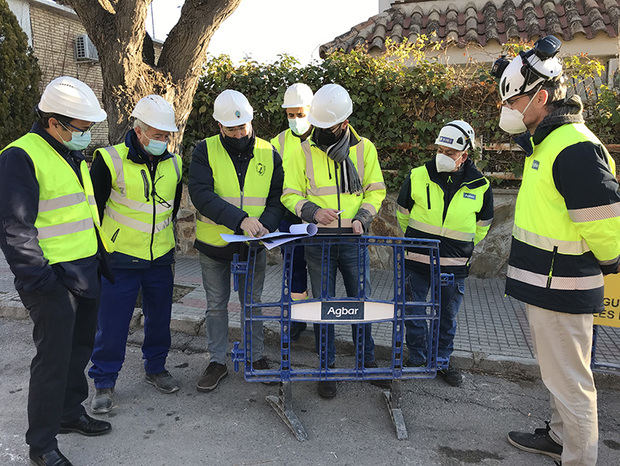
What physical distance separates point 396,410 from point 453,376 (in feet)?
2.60

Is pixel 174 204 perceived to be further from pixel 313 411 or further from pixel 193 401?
pixel 313 411

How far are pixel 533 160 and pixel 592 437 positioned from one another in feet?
4.89

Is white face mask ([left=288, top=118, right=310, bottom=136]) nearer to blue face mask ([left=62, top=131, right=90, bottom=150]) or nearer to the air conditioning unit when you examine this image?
blue face mask ([left=62, top=131, right=90, bottom=150])

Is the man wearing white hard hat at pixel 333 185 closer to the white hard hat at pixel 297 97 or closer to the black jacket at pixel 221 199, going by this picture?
the black jacket at pixel 221 199

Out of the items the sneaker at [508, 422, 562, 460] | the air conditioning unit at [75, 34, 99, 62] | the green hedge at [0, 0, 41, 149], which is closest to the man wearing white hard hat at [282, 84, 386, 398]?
the sneaker at [508, 422, 562, 460]

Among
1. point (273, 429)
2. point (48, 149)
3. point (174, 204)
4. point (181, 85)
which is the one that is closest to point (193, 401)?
point (273, 429)

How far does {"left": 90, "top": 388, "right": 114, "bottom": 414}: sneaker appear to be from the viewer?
3.40m

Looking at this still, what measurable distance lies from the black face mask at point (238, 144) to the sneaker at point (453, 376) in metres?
2.39

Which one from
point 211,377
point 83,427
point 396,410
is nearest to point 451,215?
point 396,410

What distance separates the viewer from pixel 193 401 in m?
3.60

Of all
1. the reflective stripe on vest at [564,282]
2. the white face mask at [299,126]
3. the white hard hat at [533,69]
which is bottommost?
the reflective stripe on vest at [564,282]

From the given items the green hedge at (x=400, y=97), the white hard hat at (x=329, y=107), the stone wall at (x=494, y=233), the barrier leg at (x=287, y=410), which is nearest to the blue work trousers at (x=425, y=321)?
the barrier leg at (x=287, y=410)

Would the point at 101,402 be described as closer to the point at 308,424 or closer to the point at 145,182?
the point at 308,424

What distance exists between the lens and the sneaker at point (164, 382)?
3.71 metres
